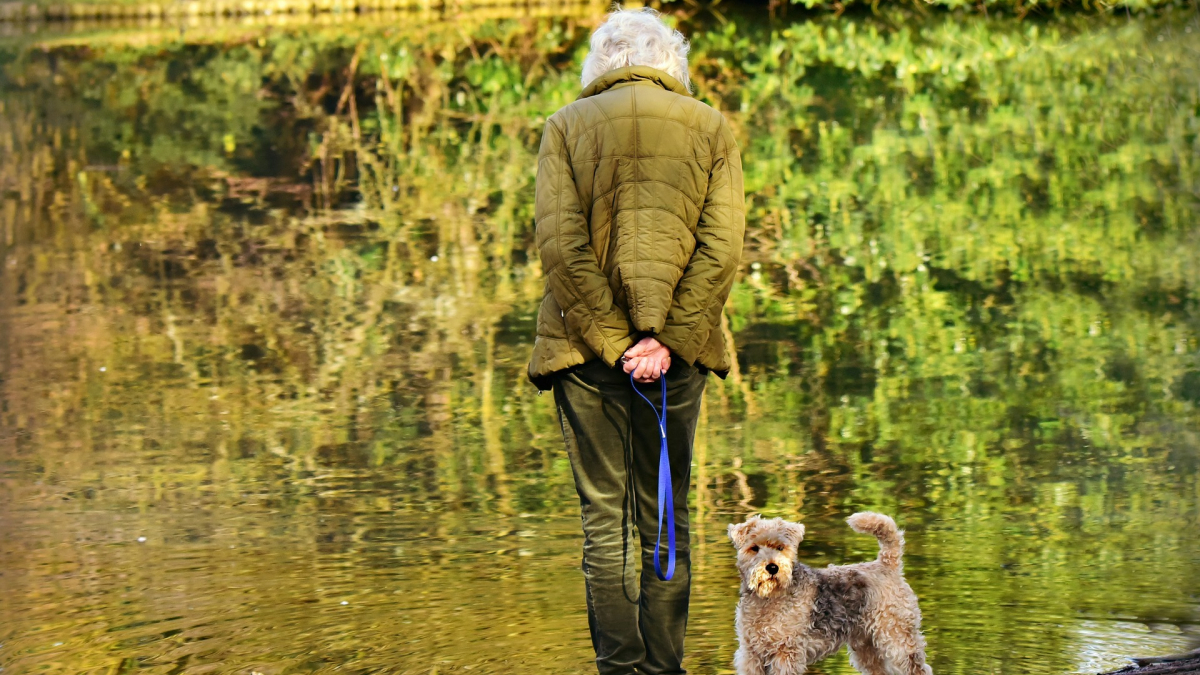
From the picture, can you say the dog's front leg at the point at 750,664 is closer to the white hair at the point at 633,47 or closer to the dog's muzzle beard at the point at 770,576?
the dog's muzzle beard at the point at 770,576

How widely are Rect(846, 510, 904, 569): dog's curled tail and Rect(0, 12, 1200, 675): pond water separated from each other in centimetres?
65

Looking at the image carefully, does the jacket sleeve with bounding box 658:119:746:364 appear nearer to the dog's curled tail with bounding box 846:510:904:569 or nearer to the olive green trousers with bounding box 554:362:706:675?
the olive green trousers with bounding box 554:362:706:675

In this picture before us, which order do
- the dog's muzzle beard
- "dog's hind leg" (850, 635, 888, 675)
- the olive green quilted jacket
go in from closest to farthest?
the dog's muzzle beard → the olive green quilted jacket → "dog's hind leg" (850, 635, 888, 675)

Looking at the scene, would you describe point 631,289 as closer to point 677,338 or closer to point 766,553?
point 677,338

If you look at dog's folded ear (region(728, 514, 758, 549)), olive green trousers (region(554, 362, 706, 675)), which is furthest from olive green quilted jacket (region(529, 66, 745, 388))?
dog's folded ear (region(728, 514, 758, 549))

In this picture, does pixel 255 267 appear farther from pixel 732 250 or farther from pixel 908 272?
pixel 732 250

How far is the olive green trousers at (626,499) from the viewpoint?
4484 mm

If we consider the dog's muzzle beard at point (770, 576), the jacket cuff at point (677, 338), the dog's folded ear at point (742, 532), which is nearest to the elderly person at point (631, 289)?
the jacket cuff at point (677, 338)

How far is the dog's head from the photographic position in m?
4.23

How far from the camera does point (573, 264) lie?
4324 millimetres

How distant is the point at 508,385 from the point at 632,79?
14.7 ft

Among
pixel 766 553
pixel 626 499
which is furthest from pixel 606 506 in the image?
pixel 766 553

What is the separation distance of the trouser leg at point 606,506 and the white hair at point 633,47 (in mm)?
920

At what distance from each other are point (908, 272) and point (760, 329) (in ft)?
5.95
